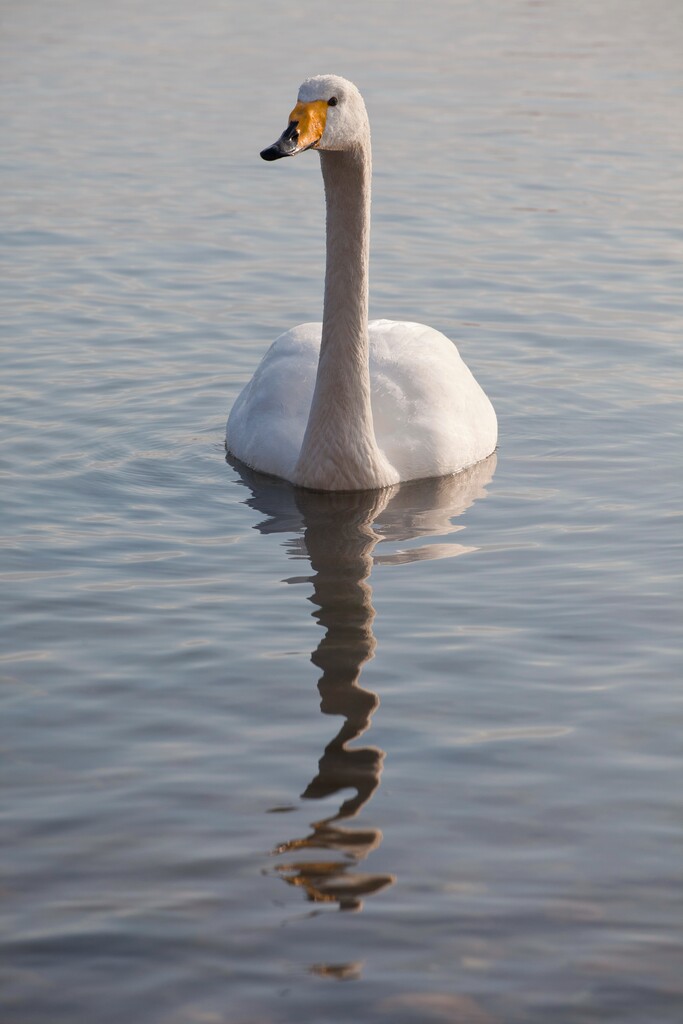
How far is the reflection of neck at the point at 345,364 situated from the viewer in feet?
31.2

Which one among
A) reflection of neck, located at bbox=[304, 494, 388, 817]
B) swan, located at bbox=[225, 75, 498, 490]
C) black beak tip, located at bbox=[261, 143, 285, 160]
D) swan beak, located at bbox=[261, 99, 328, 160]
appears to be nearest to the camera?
reflection of neck, located at bbox=[304, 494, 388, 817]

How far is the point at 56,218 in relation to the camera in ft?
56.2

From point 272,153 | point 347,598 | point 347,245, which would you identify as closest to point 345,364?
point 347,245

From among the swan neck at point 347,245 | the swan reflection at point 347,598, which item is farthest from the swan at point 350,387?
the swan reflection at point 347,598

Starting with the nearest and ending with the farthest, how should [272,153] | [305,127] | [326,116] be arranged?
[272,153]
[305,127]
[326,116]

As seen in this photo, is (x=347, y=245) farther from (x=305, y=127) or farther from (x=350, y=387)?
(x=305, y=127)

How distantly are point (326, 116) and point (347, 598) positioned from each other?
2.47 m

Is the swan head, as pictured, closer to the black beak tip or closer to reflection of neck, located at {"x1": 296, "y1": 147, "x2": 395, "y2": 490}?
the black beak tip

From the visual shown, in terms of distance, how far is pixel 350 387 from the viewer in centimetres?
959

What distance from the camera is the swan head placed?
8.62m

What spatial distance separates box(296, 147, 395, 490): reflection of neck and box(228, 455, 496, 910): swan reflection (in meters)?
0.20

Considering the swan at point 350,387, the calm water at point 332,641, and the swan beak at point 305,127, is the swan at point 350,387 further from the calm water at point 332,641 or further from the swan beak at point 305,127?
the calm water at point 332,641

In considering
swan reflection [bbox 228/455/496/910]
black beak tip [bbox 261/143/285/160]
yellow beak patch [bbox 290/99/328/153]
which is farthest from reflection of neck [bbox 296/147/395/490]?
black beak tip [bbox 261/143/285/160]

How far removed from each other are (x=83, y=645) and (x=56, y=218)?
1038 centimetres
